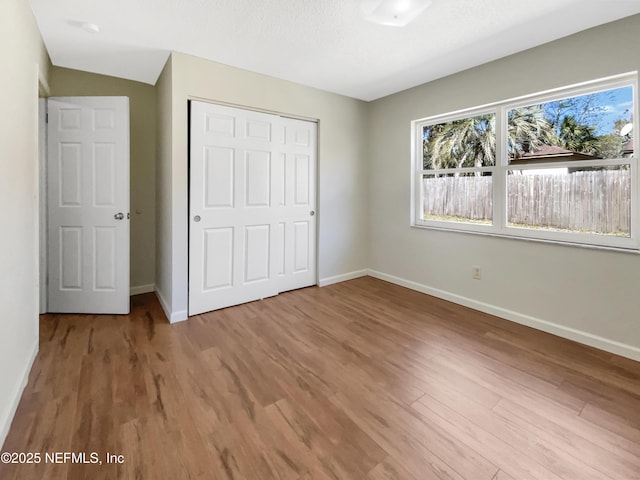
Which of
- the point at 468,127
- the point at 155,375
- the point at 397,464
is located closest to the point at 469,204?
the point at 468,127

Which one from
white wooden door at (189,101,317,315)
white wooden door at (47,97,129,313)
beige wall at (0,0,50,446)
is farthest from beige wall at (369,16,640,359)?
beige wall at (0,0,50,446)

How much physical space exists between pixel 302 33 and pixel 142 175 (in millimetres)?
2520

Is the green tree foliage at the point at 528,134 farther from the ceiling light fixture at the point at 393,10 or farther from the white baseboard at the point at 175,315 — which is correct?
the white baseboard at the point at 175,315

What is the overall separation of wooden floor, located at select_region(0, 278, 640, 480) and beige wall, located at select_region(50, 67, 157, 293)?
1.00 meters

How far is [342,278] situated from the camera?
14.0ft

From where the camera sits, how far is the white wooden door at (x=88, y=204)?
2.90m

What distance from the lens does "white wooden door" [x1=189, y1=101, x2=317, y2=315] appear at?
3031 millimetres

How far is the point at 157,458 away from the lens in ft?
4.56

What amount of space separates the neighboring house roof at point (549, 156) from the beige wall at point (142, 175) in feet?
13.3

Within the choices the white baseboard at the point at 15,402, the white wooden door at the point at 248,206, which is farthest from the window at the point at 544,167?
the white baseboard at the point at 15,402

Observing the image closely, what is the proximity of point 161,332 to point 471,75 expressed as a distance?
3926mm

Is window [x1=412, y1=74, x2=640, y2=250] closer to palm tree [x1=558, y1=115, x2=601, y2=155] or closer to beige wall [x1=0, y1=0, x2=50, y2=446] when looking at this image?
palm tree [x1=558, y1=115, x2=601, y2=155]

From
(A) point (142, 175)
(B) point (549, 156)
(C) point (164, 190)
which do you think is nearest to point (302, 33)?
(C) point (164, 190)

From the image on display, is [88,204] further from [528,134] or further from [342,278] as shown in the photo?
[528,134]
